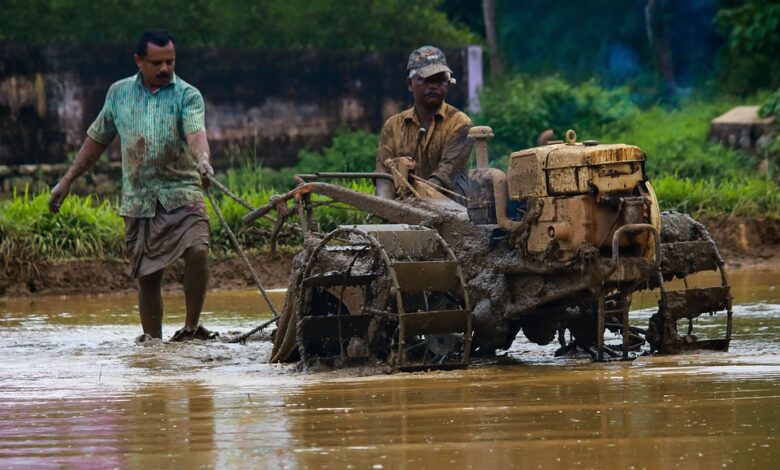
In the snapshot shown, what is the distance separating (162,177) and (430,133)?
1918 mm

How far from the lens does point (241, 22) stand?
Answer: 75.6 ft

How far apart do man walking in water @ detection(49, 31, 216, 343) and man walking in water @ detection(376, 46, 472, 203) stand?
1.33 metres

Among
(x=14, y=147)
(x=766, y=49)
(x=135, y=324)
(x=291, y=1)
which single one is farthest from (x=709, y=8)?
(x=135, y=324)

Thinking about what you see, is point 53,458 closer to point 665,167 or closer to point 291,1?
point 665,167

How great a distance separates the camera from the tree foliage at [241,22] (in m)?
22.0

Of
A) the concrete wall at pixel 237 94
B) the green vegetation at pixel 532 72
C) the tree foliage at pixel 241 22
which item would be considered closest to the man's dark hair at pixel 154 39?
the green vegetation at pixel 532 72

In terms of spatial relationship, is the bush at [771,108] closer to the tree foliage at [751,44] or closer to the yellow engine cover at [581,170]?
the tree foliage at [751,44]

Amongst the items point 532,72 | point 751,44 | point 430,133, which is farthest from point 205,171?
point 532,72

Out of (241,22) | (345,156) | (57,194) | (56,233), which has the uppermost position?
(241,22)

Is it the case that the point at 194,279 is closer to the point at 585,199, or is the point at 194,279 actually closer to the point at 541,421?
the point at 585,199

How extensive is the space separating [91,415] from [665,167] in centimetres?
1332

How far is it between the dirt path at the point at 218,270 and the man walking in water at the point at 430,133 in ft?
17.9

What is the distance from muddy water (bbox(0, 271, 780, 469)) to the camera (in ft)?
20.2

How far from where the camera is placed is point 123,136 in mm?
11141
